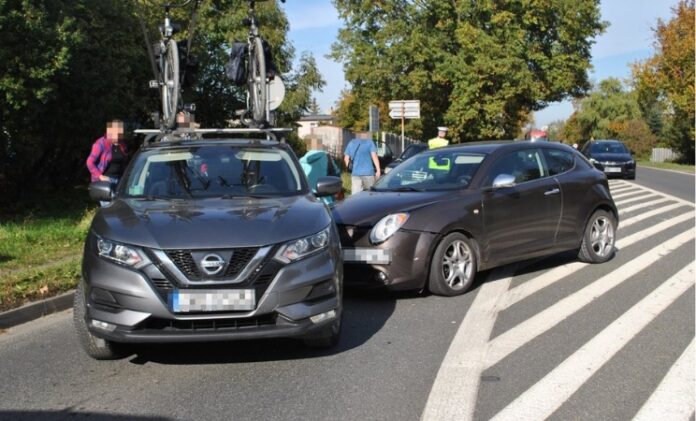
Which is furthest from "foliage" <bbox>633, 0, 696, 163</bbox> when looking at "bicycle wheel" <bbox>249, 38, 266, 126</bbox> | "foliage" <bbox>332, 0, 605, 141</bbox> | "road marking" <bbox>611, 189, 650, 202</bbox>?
"bicycle wheel" <bbox>249, 38, 266, 126</bbox>

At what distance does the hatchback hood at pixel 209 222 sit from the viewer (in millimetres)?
4635

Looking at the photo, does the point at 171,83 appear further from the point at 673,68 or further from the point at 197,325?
the point at 673,68

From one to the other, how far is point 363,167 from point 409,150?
8.46 metres

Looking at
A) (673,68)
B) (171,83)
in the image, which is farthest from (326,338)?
(673,68)

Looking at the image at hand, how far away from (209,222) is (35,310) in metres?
2.84

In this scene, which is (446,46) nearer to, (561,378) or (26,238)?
(26,238)

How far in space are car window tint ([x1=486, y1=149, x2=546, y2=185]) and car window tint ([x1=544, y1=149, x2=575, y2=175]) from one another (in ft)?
0.48

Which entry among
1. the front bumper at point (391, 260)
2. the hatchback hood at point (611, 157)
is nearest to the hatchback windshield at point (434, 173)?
the front bumper at point (391, 260)

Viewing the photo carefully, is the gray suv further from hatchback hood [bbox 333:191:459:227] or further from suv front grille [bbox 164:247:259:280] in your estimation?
hatchback hood [bbox 333:191:459:227]

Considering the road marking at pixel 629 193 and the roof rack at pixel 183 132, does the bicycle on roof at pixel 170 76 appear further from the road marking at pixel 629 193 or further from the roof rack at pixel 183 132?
the road marking at pixel 629 193

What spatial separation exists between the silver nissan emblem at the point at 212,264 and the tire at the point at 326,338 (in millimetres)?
880

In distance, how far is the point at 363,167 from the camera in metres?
12.8

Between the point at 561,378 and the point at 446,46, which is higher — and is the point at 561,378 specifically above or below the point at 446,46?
below

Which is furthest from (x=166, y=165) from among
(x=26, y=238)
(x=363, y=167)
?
(x=363, y=167)
